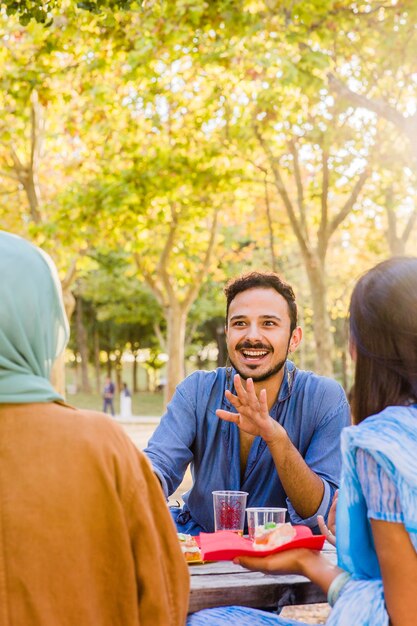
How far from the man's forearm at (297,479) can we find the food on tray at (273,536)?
0.56m

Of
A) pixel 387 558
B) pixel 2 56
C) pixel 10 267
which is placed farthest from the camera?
pixel 2 56

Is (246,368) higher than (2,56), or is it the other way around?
(2,56)

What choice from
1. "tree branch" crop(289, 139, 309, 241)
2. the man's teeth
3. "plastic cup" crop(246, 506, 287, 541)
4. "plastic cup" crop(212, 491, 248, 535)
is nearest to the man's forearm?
"plastic cup" crop(212, 491, 248, 535)

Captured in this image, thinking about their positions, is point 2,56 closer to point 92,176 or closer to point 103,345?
point 92,176

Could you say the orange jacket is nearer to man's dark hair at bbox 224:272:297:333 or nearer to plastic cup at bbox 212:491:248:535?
plastic cup at bbox 212:491:248:535

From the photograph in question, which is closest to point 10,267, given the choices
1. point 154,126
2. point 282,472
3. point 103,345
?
point 282,472

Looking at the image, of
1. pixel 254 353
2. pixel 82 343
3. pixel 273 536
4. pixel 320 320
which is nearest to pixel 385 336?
pixel 273 536

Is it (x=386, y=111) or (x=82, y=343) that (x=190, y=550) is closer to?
(x=386, y=111)

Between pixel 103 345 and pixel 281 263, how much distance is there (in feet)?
51.8

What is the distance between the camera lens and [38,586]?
1955 millimetres

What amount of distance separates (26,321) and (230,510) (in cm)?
153

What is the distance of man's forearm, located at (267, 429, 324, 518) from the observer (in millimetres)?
3309

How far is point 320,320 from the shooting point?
14781 millimetres

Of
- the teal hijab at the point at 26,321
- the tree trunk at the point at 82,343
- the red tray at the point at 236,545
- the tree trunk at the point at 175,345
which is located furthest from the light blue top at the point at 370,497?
the tree trunk at the point at 82,343
